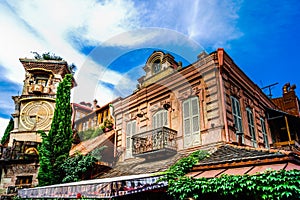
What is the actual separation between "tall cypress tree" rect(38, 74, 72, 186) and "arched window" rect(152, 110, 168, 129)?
18.7ft

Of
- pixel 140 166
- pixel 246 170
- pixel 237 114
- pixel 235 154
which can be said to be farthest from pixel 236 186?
pixel 140 166

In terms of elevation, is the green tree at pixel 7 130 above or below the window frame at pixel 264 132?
above

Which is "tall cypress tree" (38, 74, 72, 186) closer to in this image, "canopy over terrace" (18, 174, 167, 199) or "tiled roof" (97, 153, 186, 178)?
"tiled roof" (97, 153, 186, 178)

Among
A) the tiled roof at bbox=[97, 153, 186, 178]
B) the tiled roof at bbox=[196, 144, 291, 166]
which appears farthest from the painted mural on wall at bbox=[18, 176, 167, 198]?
the tiled roof at bbox=[196, 144, 291, 166]

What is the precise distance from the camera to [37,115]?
25.2m

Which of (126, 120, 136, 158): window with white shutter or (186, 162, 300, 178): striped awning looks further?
(126, 120, 136, 158): window with white shutter

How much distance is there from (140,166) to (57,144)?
19.7 ft

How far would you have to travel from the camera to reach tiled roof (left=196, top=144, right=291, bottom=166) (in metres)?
6.80

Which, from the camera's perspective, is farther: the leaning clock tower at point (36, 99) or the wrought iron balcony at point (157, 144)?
the leaning clock tower at point (36, 99)

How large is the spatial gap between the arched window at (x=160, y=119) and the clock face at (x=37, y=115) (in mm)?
16292

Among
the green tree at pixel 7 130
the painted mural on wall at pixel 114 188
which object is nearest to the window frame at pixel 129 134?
the painted mural on wall at pixel 114 188

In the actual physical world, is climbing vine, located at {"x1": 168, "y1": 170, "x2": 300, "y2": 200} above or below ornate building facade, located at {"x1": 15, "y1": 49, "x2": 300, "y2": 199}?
below

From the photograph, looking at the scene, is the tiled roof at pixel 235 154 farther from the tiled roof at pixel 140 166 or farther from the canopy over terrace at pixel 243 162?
the tiled roof at pixel 140 166

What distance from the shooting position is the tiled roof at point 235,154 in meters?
6.80
